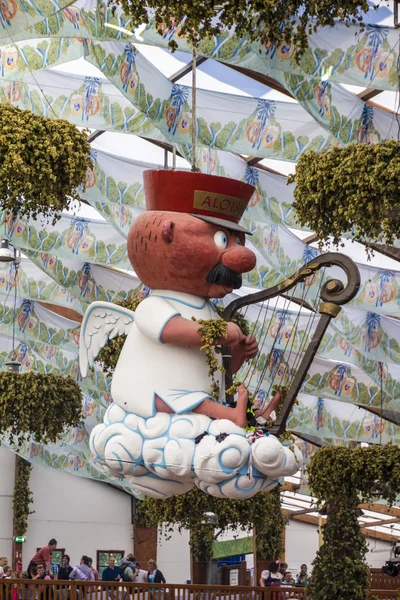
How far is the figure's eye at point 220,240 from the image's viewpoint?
7.25 meters

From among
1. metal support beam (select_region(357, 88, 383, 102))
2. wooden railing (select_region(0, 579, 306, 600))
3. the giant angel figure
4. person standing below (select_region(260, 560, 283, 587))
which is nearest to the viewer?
the giant angel figure

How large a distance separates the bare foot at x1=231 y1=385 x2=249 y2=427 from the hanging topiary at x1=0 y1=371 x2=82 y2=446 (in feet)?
23.8

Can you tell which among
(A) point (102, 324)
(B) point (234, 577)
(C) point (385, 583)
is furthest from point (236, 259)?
(B) point (234, 577)

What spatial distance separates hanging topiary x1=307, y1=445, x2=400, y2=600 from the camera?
1352 cm

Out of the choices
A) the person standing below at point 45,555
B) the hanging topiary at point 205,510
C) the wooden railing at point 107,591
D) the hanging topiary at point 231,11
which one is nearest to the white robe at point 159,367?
the hanging topiary at point 231,11

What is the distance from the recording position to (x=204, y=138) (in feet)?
42.8

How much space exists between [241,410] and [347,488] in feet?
23.7

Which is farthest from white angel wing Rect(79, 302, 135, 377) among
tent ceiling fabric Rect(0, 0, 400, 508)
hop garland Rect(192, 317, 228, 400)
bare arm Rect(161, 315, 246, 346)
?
tent ceiling fabric Rect(0, 0, 400, 508)

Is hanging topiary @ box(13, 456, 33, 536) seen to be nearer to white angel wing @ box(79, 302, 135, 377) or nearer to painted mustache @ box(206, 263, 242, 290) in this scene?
white angel wing @ box(79, 302, 135, 377)

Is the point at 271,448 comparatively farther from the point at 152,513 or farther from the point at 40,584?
the point at 152,513

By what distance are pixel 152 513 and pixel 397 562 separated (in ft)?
23.7

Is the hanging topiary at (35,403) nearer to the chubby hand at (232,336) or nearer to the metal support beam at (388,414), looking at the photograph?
the chubby hand at (232,336)

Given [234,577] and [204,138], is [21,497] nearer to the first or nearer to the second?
[234,577]

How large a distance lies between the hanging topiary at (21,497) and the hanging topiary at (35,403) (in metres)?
14.5
